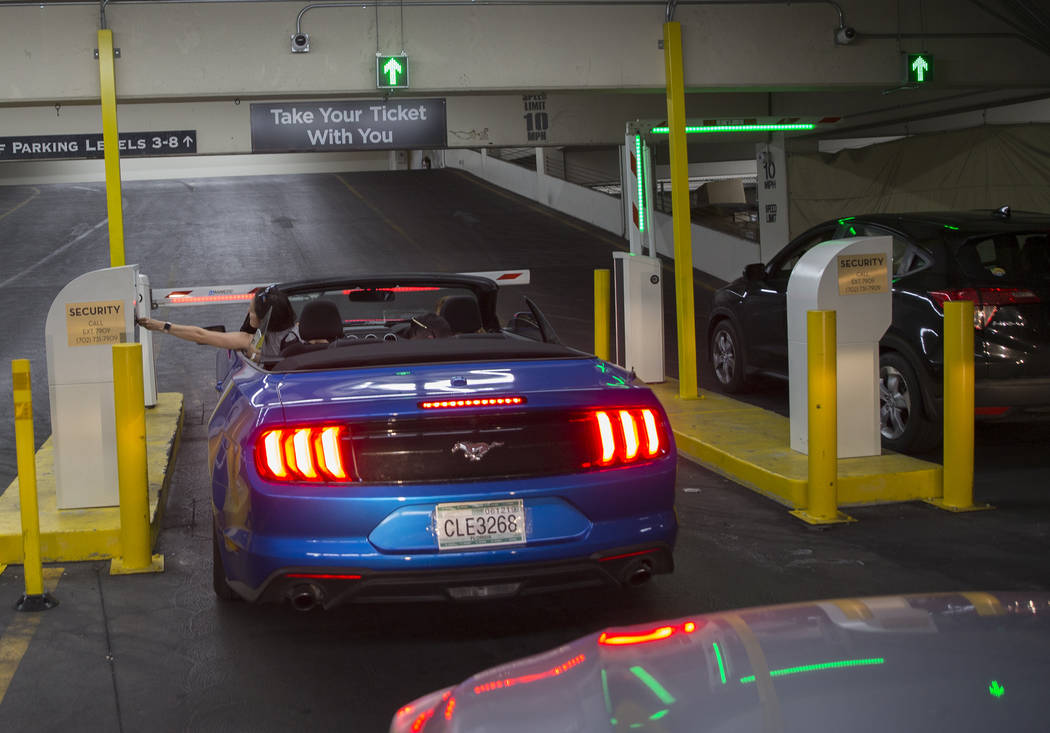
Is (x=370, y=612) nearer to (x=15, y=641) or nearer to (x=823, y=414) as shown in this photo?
(x=15, y=641)

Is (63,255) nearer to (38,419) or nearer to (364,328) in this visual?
(38,419)

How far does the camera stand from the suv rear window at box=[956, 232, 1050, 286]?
734cm

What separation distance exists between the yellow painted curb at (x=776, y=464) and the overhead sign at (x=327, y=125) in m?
6.00

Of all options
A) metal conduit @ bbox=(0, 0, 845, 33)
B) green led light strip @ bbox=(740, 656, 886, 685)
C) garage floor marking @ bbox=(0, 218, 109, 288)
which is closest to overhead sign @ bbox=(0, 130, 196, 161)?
garage floor marking @ bbox=(0, 218, 109, 288)

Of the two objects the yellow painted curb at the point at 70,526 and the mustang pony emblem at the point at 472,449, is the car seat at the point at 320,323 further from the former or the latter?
the mustang pony emblem at the point at 472,449

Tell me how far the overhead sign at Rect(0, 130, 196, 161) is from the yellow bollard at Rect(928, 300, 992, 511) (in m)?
14.4

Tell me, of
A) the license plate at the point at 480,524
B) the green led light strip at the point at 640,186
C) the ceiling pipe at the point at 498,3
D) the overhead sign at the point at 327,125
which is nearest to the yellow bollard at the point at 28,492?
the license plate at the point at 480,524

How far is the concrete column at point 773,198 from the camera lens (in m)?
20.5

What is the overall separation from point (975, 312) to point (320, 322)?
4.26m

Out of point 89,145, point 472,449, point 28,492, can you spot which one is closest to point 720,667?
point 472,449

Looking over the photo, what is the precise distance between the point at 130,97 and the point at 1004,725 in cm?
1076

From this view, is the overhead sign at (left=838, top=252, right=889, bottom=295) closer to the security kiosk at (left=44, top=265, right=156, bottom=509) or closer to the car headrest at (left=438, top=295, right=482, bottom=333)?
the car headrest at (left=438, top=295, right=482, bottom=333)

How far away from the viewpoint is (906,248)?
7.90 metres

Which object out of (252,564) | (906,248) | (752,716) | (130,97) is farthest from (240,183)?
(752,716)
